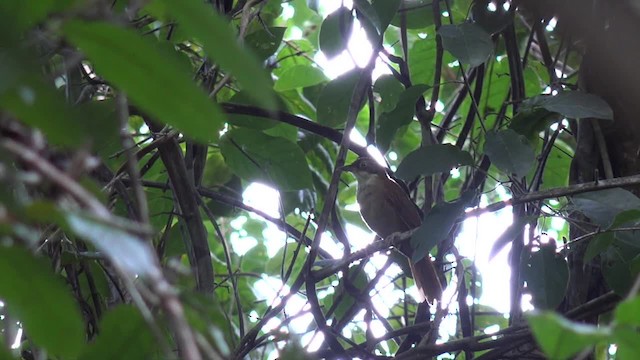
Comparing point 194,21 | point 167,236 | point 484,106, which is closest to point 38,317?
point 194,21

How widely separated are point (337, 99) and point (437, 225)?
3.82 feet

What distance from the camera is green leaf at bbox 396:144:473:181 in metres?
2.95

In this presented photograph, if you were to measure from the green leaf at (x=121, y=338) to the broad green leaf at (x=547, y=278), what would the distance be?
5.73 ft

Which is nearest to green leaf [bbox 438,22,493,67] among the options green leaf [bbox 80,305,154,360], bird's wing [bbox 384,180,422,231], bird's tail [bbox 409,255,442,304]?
bird's tail [bbox 409,255,442,304]

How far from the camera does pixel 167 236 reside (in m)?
3.61

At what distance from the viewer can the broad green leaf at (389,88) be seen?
151 inches

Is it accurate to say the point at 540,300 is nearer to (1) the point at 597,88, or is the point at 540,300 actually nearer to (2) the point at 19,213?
(1) the point at 597,88

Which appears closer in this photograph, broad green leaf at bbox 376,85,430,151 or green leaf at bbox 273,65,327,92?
broad green leaf at bbox 376,85,430,151

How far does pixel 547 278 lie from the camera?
277 centimetres

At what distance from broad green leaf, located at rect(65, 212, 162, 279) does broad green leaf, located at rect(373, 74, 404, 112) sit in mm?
3082

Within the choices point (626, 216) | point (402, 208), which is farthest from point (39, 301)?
point (402, 208)

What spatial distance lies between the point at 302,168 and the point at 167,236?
655 millimetres

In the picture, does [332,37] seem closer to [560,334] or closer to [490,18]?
[490,18]

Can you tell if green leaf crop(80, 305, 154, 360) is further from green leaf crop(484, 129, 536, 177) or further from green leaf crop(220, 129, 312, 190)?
green leaf crop(220, 129, 312, 190)
